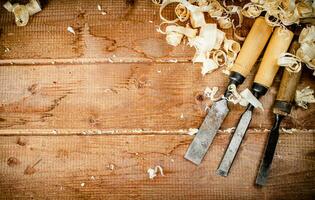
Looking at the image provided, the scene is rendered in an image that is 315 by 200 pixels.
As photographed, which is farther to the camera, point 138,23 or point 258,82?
point 138,23

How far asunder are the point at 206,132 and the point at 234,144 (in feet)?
0.36

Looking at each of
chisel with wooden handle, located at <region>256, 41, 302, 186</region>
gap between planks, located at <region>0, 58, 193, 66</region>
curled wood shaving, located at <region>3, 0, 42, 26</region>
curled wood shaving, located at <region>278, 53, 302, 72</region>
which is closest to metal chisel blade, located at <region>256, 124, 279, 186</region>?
chisel with wooden handle, located at <region>256, 41, 302, 186</region>

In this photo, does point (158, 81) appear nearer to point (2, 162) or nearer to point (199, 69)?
point (199, 69)

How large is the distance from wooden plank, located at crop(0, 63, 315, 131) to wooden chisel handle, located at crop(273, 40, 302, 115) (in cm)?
6

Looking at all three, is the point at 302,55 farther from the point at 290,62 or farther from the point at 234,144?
the point at 234,144

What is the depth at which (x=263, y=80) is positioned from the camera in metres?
1.33

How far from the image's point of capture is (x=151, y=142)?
4.49 feet

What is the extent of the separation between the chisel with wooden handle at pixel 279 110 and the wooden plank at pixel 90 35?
0.26 m

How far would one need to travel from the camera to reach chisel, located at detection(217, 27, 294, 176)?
1.33m

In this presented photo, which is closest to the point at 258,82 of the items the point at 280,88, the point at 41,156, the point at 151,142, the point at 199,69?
the point at 280,88

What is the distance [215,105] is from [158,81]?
235 mm

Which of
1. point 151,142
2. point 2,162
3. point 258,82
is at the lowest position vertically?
point 2,162

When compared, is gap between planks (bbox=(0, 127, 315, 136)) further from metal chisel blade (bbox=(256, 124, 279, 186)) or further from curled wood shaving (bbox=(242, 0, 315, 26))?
curled wood shaving (bbox=(242, 0, 315, 26))

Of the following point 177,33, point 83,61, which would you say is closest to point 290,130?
point 177,33
